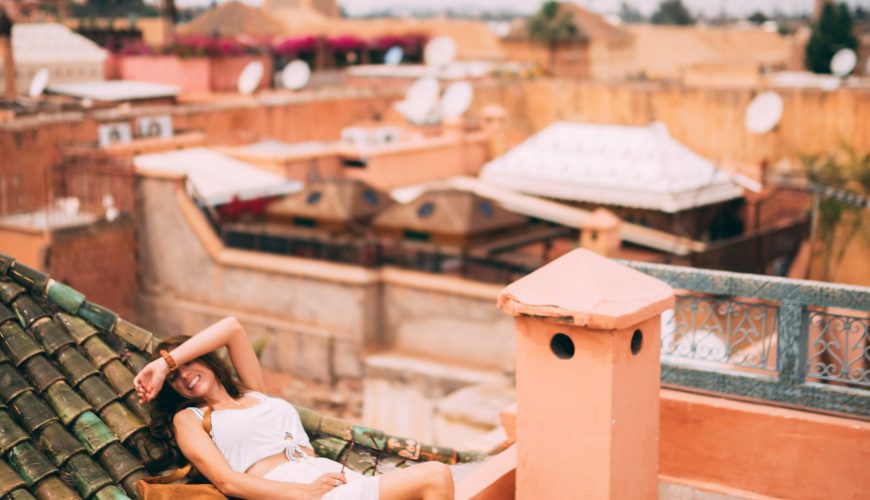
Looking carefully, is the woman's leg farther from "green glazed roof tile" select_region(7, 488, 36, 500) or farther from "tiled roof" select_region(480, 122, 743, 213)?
"tiled roof" select_region(480, 122, 743, 213)

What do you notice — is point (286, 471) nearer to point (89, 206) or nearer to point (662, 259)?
point (662, 259)

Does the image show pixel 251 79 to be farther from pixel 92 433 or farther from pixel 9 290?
pixel 92 433

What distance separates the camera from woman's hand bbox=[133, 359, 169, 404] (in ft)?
13.9

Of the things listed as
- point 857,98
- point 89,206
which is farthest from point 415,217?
point 857,98

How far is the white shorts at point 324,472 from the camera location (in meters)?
4.12

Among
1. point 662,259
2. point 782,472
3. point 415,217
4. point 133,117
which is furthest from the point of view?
point 133,117

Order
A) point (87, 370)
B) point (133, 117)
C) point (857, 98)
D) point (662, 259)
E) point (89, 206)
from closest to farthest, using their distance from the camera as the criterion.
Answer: point (87, 370) < point (662, 259) < point (89, 206) < point (133, 117) < point (857, 98)

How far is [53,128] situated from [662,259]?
10638 mm

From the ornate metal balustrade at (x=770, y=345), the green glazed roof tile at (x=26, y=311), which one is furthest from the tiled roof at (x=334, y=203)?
the green glazed roof tile at (x=26, y=311)

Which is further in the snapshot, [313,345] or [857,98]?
[857,98]

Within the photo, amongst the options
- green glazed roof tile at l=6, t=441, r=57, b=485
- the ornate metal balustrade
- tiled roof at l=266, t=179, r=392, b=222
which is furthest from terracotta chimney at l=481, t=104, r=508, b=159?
green glazed roof tile at l=6, t=441, r=57, b=485

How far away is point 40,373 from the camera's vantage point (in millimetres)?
4516

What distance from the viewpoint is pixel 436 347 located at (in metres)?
16.3

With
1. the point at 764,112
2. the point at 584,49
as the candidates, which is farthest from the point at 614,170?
the point at 584,49
